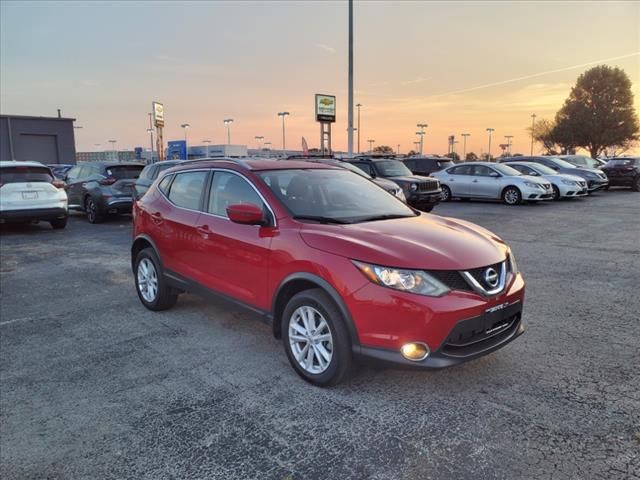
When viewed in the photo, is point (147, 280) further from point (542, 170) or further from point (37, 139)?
point (37, 139)

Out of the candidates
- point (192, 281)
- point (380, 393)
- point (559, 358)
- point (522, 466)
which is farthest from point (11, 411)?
point (559, 358)

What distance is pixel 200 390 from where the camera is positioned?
3629mm

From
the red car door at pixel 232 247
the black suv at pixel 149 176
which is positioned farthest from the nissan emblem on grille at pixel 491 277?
the black suv at pixel 149 176

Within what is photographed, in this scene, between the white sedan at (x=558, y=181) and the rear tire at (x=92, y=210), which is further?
the white sedan at (x=558, y=181)

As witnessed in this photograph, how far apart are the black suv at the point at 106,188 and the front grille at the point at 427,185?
26.8ft

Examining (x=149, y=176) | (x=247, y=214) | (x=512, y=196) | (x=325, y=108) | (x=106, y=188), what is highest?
(x=325, y=108)

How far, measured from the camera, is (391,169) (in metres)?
15.3

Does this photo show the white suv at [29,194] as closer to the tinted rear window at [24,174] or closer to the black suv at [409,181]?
the tinted rear window at [24,174]

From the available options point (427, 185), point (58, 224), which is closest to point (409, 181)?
point (427, 185)

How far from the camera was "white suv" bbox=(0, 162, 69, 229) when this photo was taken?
1105 cm

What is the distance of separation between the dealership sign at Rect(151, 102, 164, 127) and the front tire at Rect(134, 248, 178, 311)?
2349cm

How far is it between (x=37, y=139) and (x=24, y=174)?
120 ft

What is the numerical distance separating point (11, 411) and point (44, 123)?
46321 millimetres

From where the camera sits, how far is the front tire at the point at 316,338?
3344 mm
